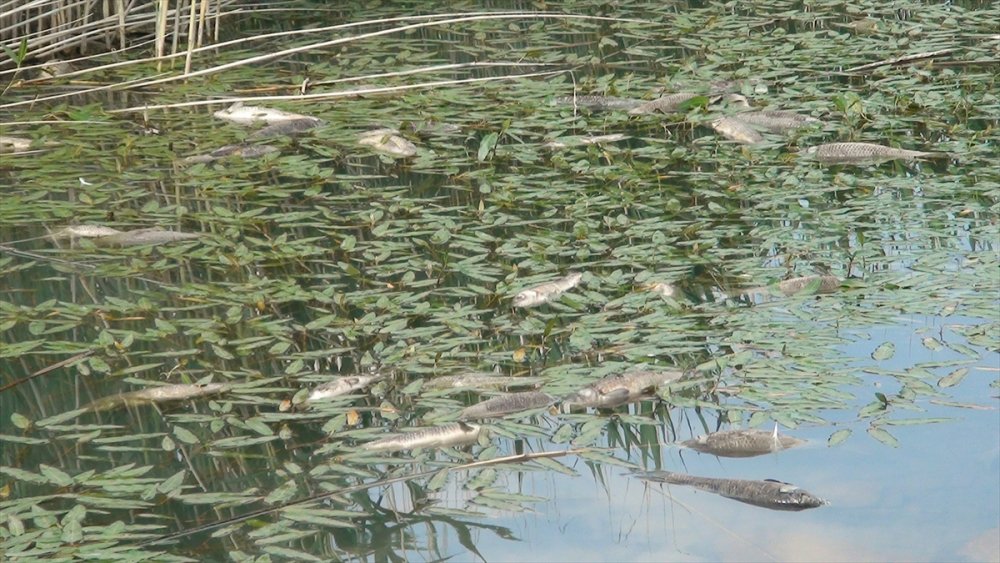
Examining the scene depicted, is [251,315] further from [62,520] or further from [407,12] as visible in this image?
[407,12]

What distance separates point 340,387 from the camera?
2.74m

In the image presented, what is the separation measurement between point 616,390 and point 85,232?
1.78 meters

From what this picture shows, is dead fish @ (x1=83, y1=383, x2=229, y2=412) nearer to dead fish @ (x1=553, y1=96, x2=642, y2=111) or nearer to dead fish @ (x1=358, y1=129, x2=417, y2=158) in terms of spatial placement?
dead fish @ (x1=358, y1=129, x2=417, y2=158)

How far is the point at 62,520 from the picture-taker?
2264 millimetres

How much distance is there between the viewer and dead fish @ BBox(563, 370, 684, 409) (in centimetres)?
263

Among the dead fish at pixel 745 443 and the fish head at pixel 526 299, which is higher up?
the fish head at pixel 526 299

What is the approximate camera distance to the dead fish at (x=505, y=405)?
262 centimetres

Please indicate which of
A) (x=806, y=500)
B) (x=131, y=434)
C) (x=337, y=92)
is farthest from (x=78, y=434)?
(x=337, y=92)

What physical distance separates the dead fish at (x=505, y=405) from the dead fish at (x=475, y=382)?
83mm

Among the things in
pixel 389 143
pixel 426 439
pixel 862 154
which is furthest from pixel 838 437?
pixel 389 143

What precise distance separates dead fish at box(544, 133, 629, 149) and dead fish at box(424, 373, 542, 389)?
1.78m

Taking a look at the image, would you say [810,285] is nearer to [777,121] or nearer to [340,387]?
[340,387]

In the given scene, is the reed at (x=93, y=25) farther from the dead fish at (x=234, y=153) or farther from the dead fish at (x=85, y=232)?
the dead fish at (x=85, y=232)

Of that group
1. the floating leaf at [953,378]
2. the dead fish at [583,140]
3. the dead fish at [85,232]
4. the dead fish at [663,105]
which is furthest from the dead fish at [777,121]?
the dead fish at [85,232]
